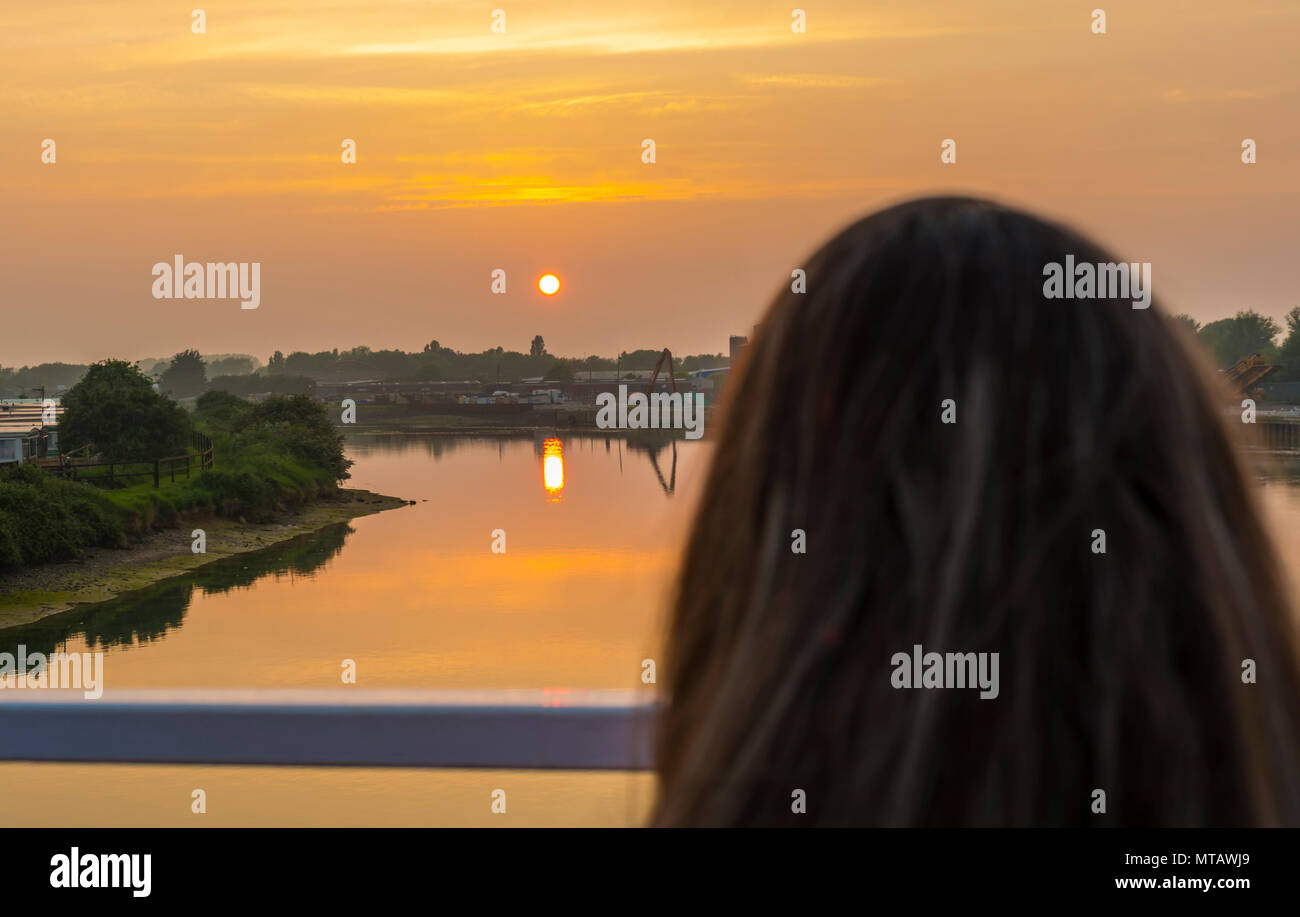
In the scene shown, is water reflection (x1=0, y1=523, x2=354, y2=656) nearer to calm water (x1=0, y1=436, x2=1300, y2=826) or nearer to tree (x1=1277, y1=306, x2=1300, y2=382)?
calm water (x1=0, y1=436, x2=1300, y2=826)

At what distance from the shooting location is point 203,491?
5688cm

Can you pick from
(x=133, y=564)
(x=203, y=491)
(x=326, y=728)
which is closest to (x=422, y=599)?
(x=203, y=491)

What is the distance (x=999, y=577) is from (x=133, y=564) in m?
57.0

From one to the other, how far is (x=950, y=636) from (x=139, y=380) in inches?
2622

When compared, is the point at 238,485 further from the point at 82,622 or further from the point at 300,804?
the point at 300,804

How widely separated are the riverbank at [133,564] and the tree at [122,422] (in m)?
4.21

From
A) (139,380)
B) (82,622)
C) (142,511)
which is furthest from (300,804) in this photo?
(139,380)

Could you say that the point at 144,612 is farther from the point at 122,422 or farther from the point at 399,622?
the point at 399,622

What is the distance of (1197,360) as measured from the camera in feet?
2.24

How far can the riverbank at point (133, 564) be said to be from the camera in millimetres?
48987

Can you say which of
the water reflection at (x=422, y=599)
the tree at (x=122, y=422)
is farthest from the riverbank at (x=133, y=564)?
the tree at (x=122, y=422)

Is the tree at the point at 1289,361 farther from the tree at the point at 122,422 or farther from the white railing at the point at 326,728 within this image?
the tree at the point at 122,422

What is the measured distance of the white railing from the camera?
161 centimetres

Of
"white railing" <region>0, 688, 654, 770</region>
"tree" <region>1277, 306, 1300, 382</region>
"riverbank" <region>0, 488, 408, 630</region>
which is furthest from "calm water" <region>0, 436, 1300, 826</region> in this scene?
"white railing" <region>0, 688, 654, 770</region>
